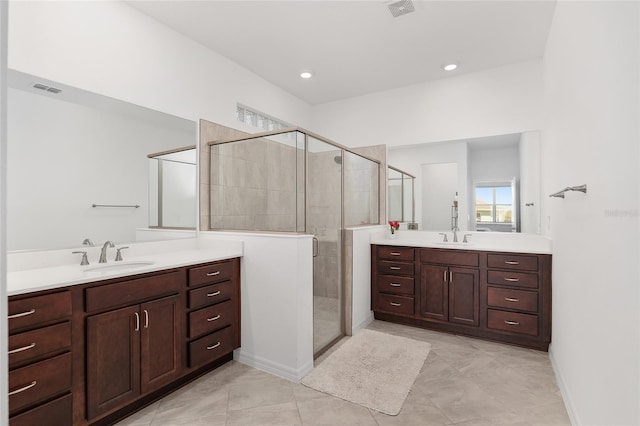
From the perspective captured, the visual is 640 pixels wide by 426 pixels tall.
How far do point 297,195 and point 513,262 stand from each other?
1978 millimetres

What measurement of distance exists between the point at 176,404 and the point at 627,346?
7.36 feet

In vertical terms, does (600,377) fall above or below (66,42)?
below

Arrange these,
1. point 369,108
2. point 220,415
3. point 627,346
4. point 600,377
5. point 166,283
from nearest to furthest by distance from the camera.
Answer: point 627,346 → point 600,377 → point 220,415 → point 166,283 → point 369,108

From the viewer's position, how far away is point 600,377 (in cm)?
131

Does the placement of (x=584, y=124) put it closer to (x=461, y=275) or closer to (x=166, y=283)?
(x=461, y=275)

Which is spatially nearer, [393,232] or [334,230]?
[334,230]

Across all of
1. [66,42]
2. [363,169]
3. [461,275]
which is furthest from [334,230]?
[66,42]

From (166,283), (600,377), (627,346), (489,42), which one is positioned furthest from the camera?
(489,42)

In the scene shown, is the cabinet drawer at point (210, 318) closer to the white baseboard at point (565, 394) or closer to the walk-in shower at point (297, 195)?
the walk-in shower at point (297, 195)

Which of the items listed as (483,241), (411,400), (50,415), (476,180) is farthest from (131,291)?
(476,180)

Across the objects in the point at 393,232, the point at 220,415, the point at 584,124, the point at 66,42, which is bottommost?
the point at 220,415

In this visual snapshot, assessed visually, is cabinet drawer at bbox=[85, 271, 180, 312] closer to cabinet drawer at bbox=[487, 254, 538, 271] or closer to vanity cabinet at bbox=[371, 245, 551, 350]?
vanity cabinet at bbox=[371, 245, 551, 350]

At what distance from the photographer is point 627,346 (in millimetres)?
1045

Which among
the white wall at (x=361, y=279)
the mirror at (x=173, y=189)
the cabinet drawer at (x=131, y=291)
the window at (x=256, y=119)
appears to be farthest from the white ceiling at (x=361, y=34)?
the cabinet drawer at (x=131, y=291)
